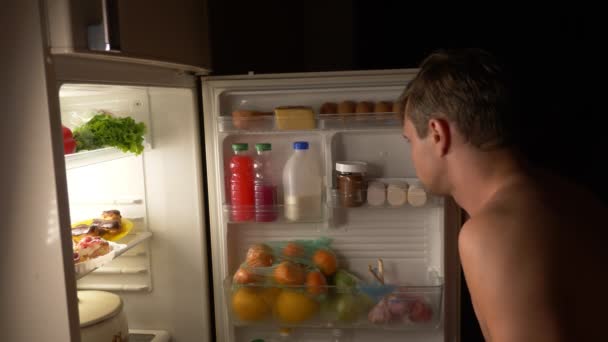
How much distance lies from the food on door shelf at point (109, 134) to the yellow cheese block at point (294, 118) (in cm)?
47

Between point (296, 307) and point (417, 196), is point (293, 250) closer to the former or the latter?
point (296, 307)

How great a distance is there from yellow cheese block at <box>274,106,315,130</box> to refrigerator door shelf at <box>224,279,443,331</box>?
0.53 meters

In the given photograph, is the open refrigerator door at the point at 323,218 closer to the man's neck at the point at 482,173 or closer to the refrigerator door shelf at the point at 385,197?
the refrigerator door shelf at the point at 385,197

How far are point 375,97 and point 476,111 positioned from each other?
27.7 inches

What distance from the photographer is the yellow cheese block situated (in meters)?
1.65

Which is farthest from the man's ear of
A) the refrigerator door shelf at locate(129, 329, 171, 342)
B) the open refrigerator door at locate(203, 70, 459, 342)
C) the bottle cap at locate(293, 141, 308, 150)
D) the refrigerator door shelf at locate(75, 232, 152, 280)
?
the refrigerator door shelf at locate(129, 329, 171, 342)

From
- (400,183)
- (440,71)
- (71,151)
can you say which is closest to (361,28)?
(400,183)

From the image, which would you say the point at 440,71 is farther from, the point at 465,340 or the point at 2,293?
the point at 465,340

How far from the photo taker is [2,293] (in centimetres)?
113

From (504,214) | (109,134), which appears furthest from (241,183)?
(504,214)

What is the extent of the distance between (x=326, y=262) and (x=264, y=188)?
0.33 m

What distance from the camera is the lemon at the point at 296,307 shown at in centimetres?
170

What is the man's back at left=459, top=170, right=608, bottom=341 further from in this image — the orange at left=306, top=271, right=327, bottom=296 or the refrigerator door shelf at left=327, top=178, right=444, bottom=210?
the orange at left=306, top=271, right=327, bottom=296

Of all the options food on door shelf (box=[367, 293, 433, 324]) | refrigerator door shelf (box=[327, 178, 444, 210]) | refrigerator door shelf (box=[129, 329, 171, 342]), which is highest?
refrigerator door shelf (box=[327, 178, 444, 210])
